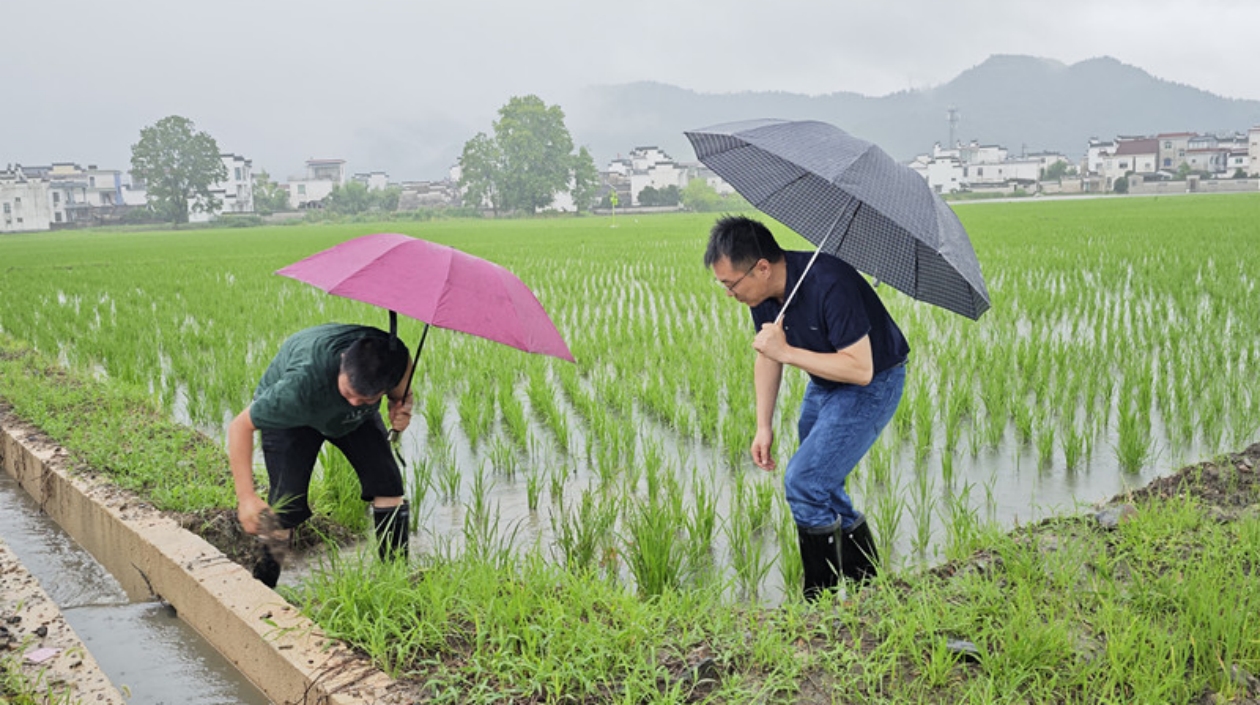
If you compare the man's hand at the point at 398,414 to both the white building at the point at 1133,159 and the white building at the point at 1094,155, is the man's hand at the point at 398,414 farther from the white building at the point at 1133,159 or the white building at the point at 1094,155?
the white building at the point at 1094,155

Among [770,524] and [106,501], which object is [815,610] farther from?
[106,501]

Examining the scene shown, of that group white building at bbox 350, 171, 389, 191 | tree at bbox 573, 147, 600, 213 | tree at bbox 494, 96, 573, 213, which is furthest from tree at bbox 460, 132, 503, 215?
white building at bbox 350, 171, 389, 191

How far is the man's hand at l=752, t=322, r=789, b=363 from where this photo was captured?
7.67 ft

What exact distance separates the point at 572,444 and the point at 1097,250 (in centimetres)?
1178

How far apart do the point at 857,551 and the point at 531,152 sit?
6764 centimetres

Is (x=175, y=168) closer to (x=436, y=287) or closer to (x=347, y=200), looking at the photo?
(x=347, y=200)

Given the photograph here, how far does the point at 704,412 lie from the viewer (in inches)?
200

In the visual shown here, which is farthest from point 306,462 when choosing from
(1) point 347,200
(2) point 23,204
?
(1) point 347,200

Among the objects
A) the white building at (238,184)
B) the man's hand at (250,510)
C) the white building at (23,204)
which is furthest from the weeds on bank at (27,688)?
the white building at (238,184)

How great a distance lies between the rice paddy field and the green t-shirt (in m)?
0.41

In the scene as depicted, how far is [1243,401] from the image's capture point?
4688 millimetres

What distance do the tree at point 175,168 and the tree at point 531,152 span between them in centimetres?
1834

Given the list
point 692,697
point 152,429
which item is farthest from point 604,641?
point 152,429

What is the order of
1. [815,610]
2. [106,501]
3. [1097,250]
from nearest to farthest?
1. [815,610]
2. [106,501]
3. [1097,250]
